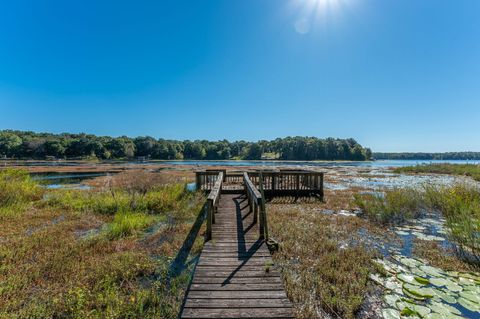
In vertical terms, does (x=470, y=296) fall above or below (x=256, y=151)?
below

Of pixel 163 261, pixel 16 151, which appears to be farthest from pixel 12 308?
pixel 16 151

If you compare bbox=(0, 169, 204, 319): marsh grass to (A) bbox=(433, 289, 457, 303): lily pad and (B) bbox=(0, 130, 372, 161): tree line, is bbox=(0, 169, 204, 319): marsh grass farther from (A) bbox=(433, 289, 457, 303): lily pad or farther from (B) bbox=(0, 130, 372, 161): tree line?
(B) bbox=(0, 130, 372, 161): tree line

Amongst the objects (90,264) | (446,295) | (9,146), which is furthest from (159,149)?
(446,295)

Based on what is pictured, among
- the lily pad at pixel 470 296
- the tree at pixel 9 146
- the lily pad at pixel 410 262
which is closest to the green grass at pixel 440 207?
the lily pad at pixel 410 262

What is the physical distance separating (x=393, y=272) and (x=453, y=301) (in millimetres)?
973

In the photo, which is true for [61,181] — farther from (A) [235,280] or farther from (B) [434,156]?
(B) [434,156]

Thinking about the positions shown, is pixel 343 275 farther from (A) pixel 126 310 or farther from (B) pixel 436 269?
(A) pixel 126 310

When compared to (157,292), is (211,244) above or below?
above

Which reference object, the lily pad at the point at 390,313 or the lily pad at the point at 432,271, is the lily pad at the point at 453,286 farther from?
the lily pad at the point at 390,313

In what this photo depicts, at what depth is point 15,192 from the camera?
32.5 feet

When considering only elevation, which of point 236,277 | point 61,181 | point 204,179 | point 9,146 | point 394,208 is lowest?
point 61,181

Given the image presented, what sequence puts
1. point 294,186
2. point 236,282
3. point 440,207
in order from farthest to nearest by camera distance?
point 294,186 → point 440,207 → point 236,282

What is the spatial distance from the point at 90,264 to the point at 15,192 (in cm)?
857

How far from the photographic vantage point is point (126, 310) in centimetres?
338
